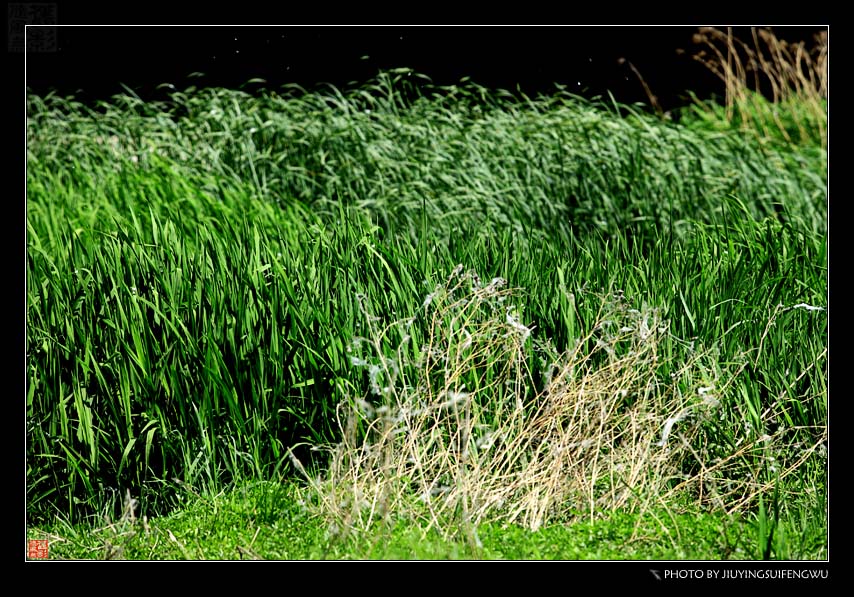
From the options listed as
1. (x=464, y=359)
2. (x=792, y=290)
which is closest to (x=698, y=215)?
(x=792, y=290)

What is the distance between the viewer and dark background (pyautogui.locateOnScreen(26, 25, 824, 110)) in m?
5.93

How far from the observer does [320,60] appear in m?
6.30

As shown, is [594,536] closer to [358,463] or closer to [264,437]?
→ [358,463]

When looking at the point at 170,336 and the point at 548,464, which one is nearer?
the point at 548,464

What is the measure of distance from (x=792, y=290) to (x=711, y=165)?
7.49 ft

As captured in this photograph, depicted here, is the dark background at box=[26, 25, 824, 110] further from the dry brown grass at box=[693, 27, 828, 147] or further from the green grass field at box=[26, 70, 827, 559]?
the green grass field at box=[26, 70, 827, 559]

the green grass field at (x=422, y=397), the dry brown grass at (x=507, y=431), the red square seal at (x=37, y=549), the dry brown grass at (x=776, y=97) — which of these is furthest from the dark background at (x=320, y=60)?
the red square seal at (x=37, y=549)

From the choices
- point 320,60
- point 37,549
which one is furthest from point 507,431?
point 320,60

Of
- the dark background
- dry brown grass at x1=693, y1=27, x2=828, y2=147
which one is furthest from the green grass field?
dry brown grass at x1=693, y1=27, x2=828, y2=147

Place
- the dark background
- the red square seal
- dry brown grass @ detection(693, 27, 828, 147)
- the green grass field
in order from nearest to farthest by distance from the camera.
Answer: the green grass field, the red square seal, the dark background, dry brown grass @ detection(693, 27, 828, 147)

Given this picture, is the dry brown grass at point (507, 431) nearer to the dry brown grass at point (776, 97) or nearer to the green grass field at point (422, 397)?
the green grass field at point (422, 397)

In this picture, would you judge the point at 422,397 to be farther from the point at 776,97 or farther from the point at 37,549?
the point at 776,97

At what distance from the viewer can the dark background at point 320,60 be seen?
5.93 metres

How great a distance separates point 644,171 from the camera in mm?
5547
